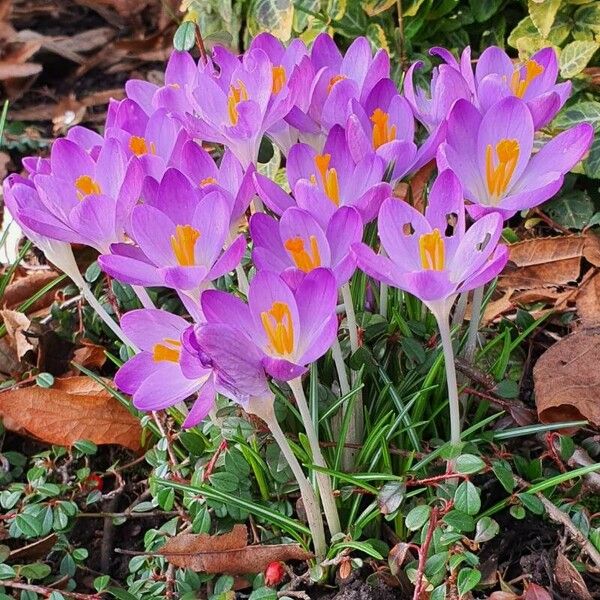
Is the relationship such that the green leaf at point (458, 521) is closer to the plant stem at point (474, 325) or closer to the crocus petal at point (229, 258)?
the plant stem at point (474, 325)

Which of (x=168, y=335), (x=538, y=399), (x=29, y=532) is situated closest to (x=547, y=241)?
(x=538, y=399)

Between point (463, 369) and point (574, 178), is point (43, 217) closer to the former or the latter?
point (463, 369)

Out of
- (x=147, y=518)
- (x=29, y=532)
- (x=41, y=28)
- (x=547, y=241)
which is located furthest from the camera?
(x=41, y=28)

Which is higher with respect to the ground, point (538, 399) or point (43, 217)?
point (43, 217)

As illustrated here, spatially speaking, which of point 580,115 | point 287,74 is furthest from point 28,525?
point 580,115

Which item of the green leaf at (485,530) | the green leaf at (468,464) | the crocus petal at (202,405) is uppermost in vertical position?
the crocus petal at (202,405)

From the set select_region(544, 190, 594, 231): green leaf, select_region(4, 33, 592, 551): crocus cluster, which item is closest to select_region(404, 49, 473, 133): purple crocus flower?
select_region(4, 33, 592, 551): crocus cluster

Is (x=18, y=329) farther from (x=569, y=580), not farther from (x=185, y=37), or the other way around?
(x=569, y=580)

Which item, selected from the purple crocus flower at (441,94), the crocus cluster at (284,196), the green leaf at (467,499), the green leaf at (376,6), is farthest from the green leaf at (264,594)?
the green leaf at (376,6)
